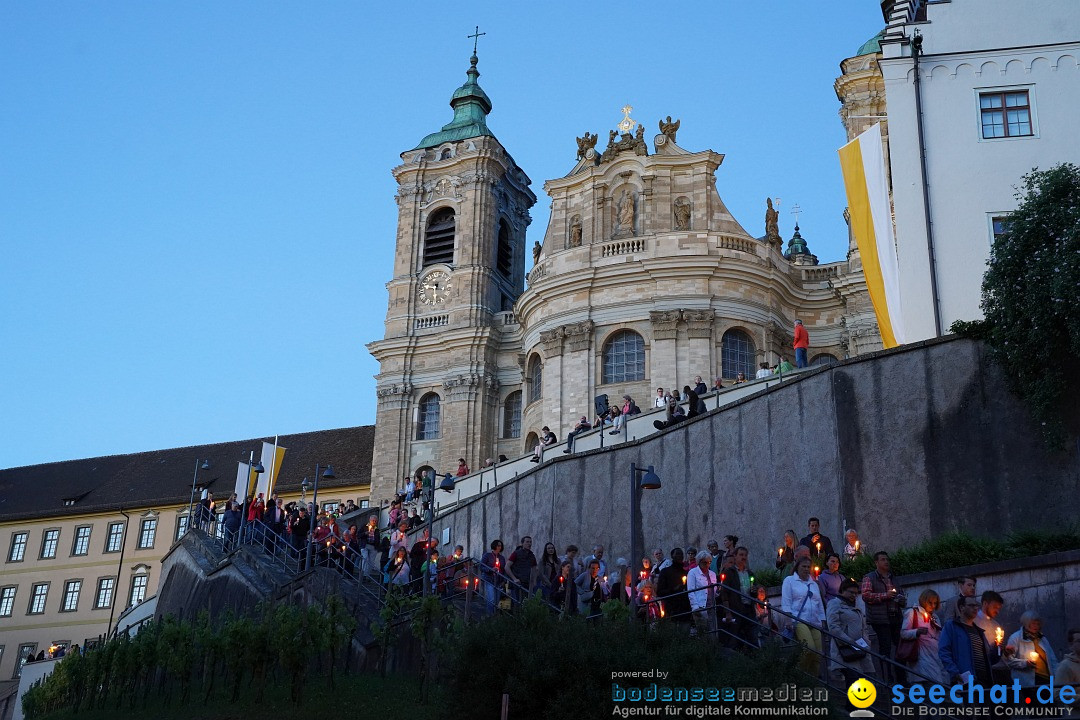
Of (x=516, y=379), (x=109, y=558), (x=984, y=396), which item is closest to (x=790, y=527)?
(x=984, y=396)

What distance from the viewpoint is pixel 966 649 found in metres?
12.1

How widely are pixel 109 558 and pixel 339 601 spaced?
4422cm

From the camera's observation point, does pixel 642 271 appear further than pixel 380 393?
No

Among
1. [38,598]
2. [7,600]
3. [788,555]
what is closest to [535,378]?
[788,555]

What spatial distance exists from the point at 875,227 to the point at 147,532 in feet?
145

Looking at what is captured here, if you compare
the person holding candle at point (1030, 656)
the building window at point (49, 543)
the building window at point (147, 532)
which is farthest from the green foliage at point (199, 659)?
the building window at point (49, 543)

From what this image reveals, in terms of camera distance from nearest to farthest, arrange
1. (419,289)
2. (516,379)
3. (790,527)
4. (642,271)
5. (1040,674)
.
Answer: (1040,674), (790,527), (642,271), (516,379), (419,289)

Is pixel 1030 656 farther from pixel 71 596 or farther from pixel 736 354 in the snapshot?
pixel 71 596

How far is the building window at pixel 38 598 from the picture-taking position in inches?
2293

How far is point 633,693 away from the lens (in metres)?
12.3

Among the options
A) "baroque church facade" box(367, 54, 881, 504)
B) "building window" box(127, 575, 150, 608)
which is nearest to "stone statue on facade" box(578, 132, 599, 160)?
"baroque church facade" box(367, 54, 881, 504)

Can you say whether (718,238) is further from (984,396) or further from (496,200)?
(984,396)

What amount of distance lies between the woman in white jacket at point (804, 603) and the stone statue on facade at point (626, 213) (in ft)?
102

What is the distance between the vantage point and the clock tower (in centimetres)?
4831
